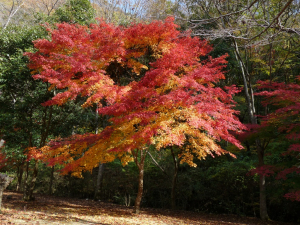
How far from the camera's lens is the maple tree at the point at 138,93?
227 inches

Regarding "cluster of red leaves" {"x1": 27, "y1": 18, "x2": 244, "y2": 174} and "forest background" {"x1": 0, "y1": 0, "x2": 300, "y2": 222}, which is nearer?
"cluster of red leaves" {"x1": 27, "y1": 18, "x2": 244, "y2": 174}

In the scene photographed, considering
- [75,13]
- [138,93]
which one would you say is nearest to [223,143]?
[138,93]

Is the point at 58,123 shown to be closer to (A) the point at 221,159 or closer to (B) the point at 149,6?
(A) the point at 221,159

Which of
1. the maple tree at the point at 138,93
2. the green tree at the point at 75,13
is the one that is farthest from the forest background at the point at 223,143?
the maple tree at the point at 138,93

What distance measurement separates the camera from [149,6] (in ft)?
50.1

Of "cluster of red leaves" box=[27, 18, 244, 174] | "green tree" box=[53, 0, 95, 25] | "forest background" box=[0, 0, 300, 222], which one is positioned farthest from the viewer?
"green tree" box=[53, 0, 95, 25]

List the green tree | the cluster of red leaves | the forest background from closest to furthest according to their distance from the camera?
the cluster of red leaves
the forest background
the green tree

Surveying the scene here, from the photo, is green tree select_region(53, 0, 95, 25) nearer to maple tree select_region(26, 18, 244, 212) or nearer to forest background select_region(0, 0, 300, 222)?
forest background select_region(0, 0, 300, 222)

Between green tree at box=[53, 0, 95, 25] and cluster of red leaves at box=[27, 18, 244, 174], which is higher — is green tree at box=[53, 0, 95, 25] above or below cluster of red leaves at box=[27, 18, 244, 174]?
above

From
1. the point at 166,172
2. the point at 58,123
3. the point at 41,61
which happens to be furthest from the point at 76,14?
the point at 166,172

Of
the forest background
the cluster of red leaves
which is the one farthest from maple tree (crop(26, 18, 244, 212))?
the forest background

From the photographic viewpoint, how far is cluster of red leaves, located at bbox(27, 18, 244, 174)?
18.9ft

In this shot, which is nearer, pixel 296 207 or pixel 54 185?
pixel 296 207

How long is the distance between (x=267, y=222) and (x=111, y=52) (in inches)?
314
